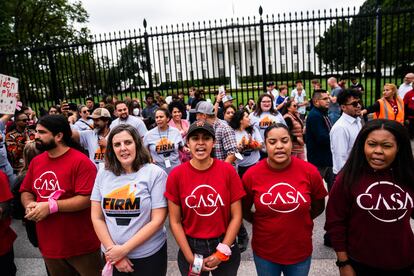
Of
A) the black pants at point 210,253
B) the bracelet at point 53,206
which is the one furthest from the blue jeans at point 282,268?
the bracelet at point 53,206

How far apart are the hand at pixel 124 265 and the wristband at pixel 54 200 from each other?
68 cm

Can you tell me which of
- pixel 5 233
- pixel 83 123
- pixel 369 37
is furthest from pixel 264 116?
pixel 369 37

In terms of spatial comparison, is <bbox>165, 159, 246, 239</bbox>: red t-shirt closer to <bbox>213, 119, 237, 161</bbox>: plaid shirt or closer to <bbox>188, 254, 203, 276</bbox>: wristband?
<bbox>188, 254, 203, 276</bbox>: wristband

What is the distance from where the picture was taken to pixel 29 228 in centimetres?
291

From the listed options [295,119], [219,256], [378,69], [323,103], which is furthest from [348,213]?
[378,69]

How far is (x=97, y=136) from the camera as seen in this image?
179 inches

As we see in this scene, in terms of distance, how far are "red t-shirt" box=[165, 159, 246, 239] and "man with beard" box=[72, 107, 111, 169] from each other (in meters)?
2.40

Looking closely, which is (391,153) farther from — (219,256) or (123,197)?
(123,197)

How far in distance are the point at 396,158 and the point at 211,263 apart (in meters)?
1.47

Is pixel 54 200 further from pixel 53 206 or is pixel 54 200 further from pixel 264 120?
pixel 264 120

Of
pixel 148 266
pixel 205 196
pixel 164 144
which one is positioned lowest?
pixel 148 266

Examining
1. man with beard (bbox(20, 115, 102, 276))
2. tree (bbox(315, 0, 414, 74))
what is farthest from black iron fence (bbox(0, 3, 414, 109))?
man with beard (bbox(20, 115, 102, 276))

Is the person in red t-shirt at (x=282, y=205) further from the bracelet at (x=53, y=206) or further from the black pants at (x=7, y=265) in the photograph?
the black pants at (x=7, y=265)

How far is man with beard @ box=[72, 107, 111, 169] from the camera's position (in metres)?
4.46
